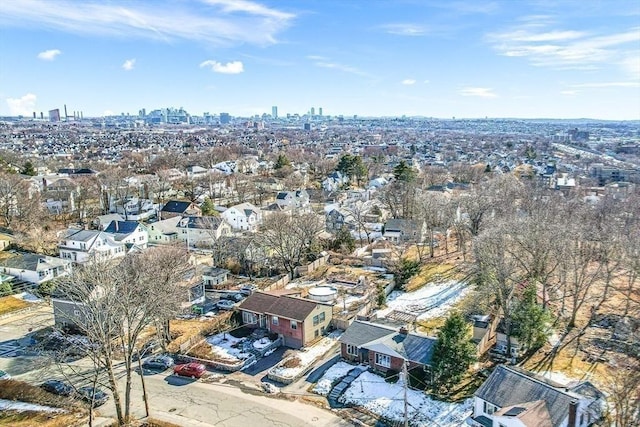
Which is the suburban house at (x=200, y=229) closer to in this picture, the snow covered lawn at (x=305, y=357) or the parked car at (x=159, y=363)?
the parked car at (x=159, y=363)

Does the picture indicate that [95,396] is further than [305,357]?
No

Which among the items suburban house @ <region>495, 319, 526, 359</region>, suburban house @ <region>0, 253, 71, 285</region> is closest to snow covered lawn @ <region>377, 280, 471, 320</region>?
suburban house @ <region>495, 319, 526, 359</region>

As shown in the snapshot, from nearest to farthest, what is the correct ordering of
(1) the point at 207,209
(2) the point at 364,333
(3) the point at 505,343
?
(2) the point at 364,333, (3) the point at 505,343, (1) the point at 207,209

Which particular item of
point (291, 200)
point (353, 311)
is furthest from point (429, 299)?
point (291, 200)

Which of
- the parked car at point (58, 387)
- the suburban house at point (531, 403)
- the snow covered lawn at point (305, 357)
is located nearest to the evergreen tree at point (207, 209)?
the snow covered lawn at point (305, 357)

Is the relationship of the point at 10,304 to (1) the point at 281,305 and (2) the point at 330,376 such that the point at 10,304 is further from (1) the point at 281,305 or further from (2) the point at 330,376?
(2) the point at 330,376

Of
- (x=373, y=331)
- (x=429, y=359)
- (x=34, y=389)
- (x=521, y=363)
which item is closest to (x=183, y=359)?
(x=34, y=389)
